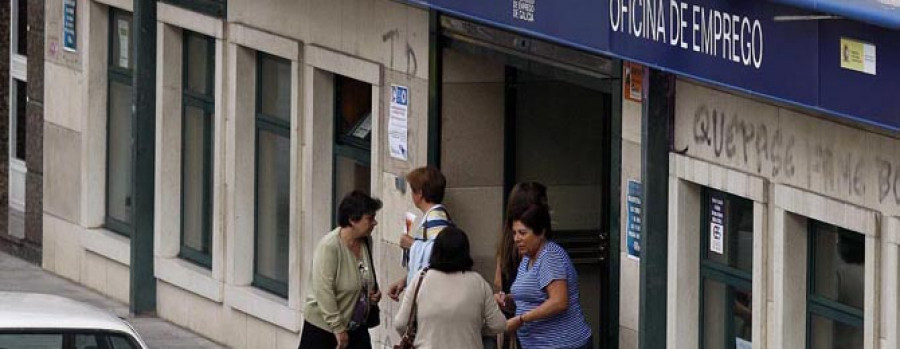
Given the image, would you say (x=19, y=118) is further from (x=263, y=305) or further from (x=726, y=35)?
(x=726, y=35)

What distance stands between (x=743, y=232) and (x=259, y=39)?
5608mm

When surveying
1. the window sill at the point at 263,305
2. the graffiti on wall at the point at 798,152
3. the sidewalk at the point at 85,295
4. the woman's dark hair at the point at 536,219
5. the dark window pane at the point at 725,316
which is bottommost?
the sidewalk at the point at 85,295

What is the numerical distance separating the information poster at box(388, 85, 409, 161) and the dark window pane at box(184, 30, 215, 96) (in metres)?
3.05

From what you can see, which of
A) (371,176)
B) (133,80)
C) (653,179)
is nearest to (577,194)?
(371,176)

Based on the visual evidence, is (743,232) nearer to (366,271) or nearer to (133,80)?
(366,271)

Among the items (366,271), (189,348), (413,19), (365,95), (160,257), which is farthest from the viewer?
(160,257)

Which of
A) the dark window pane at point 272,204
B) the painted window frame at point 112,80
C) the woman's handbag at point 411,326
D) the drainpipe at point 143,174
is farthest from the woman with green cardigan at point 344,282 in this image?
the painted window frame at point 112,80

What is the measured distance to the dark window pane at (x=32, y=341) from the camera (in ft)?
37.7

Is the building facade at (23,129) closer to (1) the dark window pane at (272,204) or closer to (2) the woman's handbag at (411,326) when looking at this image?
(1) the dark window pane at (272,204)

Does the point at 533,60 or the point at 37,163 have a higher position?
the point at 533,60

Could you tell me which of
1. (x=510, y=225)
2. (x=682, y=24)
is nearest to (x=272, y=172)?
(x=510, y=225)

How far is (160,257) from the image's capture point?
1912cm

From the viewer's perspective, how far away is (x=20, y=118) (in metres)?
22.6

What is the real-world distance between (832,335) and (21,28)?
11976 millimetres
